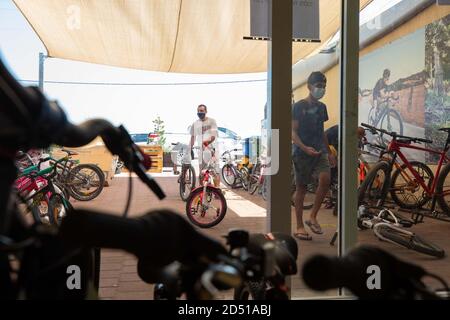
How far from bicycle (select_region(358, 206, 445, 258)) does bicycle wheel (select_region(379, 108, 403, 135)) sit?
2179 millimetres

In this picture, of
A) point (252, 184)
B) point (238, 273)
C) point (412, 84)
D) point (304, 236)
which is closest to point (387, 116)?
point (412, 84)

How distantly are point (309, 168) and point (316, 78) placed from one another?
33.8 inches

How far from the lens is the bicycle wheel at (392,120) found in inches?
245

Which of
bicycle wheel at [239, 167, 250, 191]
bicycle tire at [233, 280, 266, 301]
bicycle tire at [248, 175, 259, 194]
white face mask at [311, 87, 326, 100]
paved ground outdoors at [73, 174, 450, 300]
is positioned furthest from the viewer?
bicycle wheel at [239, 167, 250, 191]

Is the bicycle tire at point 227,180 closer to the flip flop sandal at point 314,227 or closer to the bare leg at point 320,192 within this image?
the bare leg at point 320,192

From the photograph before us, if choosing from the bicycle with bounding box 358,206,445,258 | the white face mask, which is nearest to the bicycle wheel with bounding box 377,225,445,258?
the bicycle with bounding box 358,206,445,258

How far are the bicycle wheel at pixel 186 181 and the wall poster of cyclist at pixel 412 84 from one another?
2.32 m

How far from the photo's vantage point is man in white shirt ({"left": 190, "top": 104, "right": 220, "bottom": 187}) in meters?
5.11

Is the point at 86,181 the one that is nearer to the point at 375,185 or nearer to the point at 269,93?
the point at 375,185

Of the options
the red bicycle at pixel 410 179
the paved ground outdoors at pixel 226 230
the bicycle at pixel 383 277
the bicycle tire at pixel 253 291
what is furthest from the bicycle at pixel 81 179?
the bicycle at pixel 383 277

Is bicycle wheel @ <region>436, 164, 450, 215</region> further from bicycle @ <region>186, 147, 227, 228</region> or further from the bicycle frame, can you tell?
bicycle @ <region>186, 147, 227, 228</region>

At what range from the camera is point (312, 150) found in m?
3.98

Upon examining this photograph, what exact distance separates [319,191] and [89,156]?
117 inches
